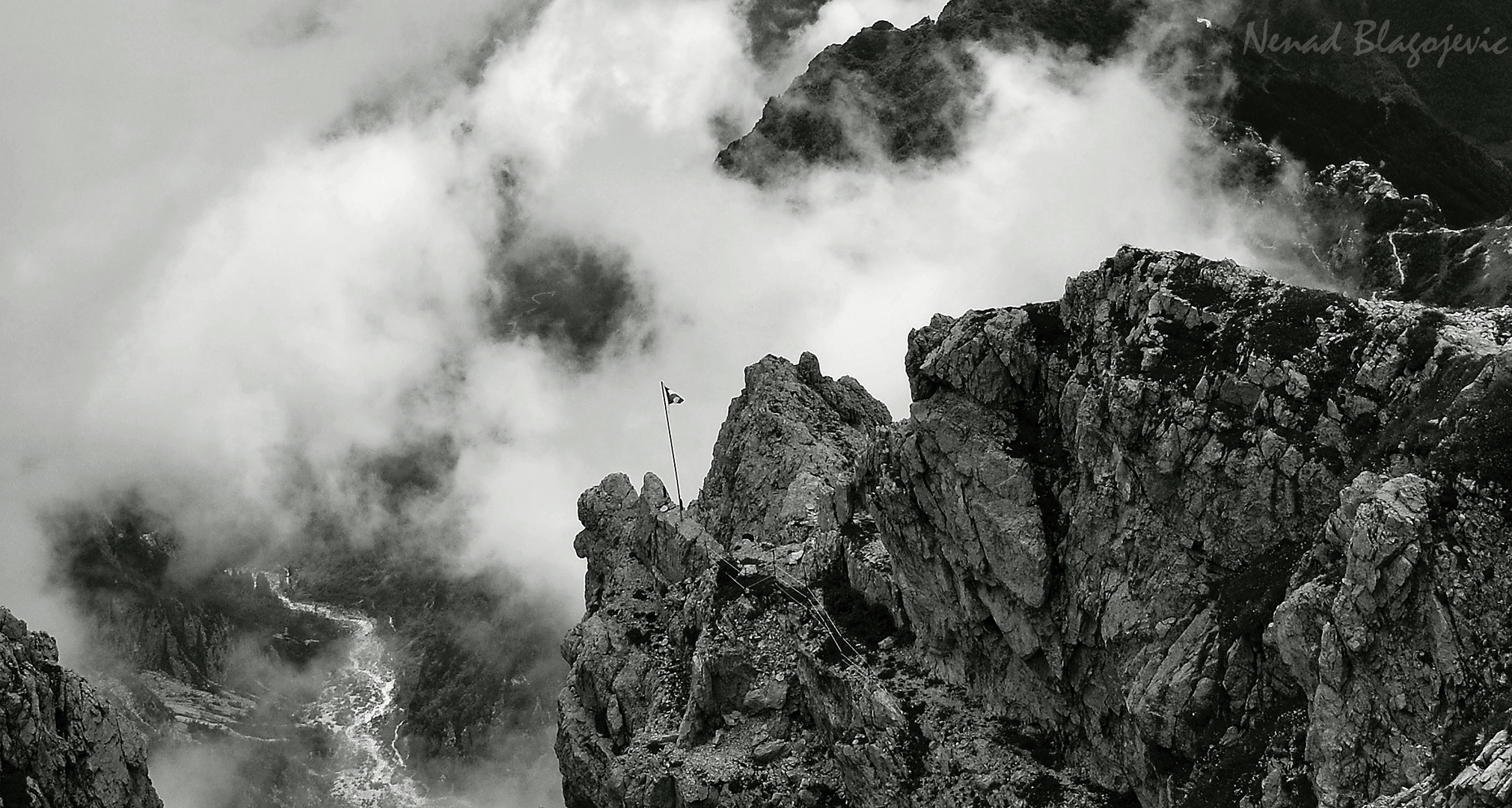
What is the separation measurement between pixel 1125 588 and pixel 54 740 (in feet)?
251

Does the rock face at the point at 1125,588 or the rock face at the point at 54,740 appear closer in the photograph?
the rock face at the point at 1125,588

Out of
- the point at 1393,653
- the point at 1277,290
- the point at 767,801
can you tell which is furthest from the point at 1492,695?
the point at 767,801

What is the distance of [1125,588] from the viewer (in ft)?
257

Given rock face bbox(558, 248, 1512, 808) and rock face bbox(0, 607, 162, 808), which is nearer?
rock face bbox(558, 248, 1512, 808)

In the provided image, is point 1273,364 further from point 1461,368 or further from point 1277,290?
point 1461,368

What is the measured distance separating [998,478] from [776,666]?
29.6 meters

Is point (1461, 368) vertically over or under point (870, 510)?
under

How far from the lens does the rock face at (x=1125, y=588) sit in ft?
187

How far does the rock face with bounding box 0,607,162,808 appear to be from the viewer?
94.5m

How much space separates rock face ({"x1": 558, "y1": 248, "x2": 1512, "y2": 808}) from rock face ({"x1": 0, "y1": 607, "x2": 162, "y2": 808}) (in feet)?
123

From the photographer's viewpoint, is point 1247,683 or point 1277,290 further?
point 1277,290

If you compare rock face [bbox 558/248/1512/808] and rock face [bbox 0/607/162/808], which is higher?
rock face [bbox 0/607/162/808]

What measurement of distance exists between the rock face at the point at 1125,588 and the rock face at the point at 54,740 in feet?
123

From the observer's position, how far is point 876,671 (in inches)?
3915
